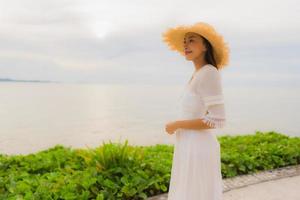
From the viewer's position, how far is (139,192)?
5152 millimetres

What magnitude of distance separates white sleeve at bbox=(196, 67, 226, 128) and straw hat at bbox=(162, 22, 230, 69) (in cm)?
25

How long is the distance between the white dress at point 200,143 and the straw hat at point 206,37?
8.3 inches

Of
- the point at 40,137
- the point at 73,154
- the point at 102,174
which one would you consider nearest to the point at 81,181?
the point at 102,174

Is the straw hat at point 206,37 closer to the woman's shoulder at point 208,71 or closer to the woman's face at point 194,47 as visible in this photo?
the woman's face at point 194,47

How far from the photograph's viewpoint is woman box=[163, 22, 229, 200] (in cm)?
328

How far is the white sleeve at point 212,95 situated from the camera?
10.6 ft

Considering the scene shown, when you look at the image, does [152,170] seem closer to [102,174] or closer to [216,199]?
[102,174]

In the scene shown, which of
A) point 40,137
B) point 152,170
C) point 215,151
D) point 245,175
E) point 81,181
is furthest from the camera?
point 40,137

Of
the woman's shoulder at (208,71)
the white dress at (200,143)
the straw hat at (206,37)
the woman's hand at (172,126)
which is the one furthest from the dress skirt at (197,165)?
the straw hat at (206,37)

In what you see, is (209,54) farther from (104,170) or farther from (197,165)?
(104,170)

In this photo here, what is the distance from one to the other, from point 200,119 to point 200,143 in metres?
0.25

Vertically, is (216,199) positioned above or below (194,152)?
below

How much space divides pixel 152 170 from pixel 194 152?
2.41 m

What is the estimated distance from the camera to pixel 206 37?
336cm
